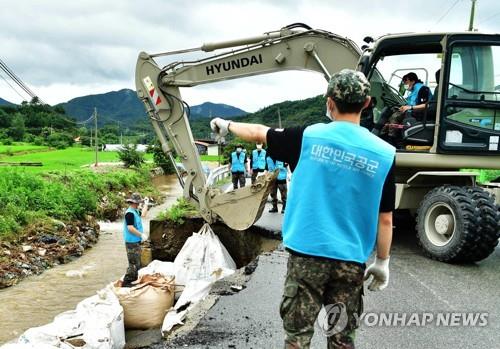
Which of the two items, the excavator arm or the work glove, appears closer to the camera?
the work glove

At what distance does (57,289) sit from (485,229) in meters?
6.87

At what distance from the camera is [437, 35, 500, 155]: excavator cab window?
6543 millimetres

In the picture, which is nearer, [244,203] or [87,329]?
[87,329]

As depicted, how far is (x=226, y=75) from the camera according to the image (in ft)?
25.8

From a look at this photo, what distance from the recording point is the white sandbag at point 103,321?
4273 millimetres

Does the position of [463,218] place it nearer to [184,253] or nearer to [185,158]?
[184,253]

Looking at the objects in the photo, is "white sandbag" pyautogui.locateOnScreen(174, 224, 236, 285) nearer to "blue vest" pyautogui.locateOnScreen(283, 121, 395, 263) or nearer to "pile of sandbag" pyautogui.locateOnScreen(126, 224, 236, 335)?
"pile of sandbag" pyautogui.locateOnScreen(126, 224, 236, 335)

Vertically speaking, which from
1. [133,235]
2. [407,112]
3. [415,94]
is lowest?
[133,235]

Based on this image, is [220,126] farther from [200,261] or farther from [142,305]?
[200,261]

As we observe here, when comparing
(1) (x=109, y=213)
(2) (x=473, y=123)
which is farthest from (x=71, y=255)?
(2) (x=473, y=123)

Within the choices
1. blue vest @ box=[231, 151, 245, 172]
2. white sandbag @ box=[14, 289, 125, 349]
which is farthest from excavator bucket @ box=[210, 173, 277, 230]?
blue vest @ box=[231, 151, 245, 172]

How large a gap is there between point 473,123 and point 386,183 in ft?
16.3

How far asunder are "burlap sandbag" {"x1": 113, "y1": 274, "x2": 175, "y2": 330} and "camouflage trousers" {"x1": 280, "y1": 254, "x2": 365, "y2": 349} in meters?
3.29

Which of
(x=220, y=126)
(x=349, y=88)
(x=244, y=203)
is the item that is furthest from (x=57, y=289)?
(x=349, y=88)
